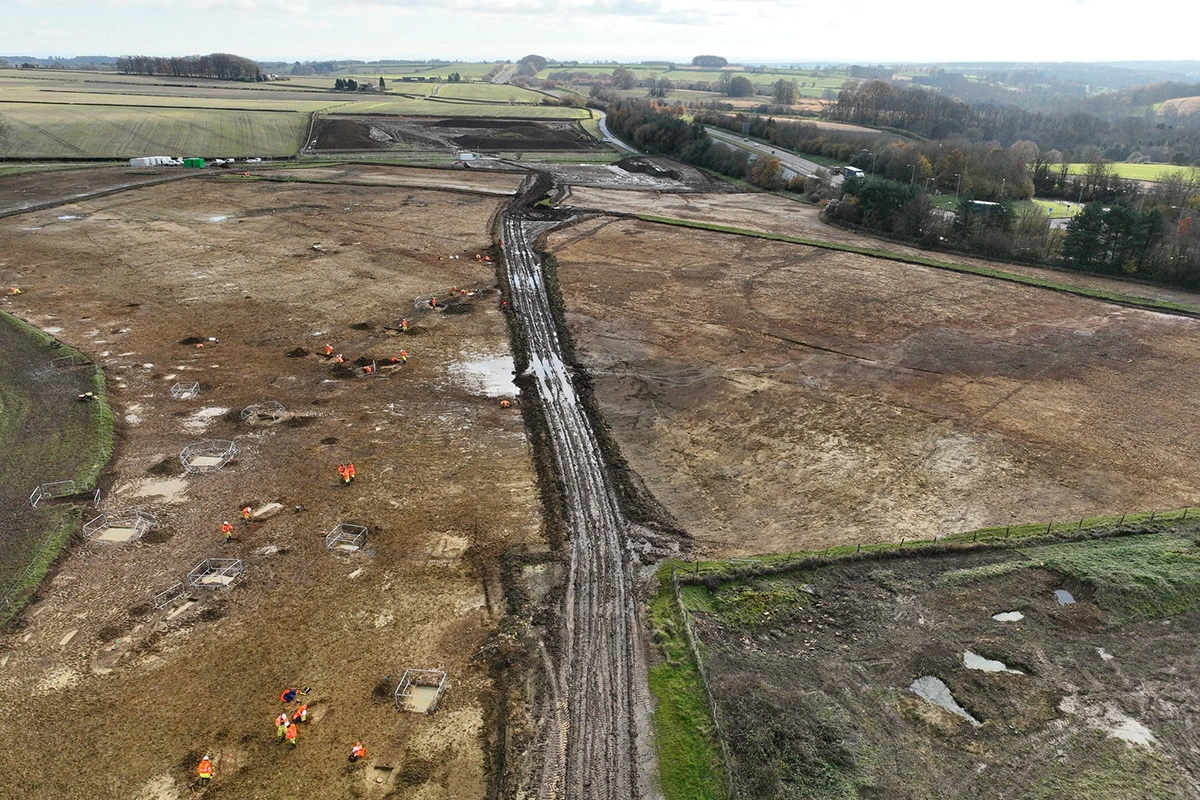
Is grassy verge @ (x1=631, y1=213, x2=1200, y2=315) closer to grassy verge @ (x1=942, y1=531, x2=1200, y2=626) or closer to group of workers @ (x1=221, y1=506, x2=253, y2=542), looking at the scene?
grassy verge @ (x1=942, y1=531, x2=1200, y2=626)

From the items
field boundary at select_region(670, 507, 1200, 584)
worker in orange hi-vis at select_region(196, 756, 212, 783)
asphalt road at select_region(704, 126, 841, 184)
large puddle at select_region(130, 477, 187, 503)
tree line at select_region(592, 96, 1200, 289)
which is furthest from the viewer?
asphalt road at select_region(704, 126, 841, 184)

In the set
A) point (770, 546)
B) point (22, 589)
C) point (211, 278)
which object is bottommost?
point (770, 546)

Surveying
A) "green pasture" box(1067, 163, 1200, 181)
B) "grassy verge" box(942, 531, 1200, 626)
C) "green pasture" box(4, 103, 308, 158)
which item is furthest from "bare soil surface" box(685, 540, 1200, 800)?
"green pasture" box(4, 103, 308, 158)

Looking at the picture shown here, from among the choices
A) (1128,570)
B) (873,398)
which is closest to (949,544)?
(1128,570)

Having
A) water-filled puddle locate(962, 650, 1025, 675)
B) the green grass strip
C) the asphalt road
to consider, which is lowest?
water-filled puddle locate(962, 650, 1025, 675)

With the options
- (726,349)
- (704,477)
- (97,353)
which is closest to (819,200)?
(726,349)

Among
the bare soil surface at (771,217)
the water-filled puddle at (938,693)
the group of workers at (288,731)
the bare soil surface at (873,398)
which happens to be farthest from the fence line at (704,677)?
the bare soil surface at (771,217)

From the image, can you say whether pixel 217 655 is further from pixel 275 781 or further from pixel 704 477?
pixel 704 477

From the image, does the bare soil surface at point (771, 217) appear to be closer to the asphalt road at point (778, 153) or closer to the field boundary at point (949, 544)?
the asphalt road at point (778, 153)
